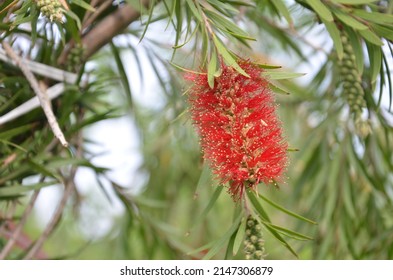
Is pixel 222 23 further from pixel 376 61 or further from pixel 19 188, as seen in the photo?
pixel 19 188

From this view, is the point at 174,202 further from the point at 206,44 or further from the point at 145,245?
the point at 206,44

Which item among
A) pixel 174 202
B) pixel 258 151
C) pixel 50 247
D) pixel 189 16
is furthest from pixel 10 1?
pixel 50 247

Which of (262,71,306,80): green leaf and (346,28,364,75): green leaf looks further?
(346,28,364,75): green leaf

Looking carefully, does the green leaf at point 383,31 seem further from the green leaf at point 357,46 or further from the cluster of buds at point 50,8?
the cluster of buds at point 50,8

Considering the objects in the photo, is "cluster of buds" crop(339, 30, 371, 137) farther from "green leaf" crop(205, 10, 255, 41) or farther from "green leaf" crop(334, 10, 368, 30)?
"green leaf" crop(205, 10, 255, 41)

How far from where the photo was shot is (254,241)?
0.67 m

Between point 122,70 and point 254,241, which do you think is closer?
point 254,241

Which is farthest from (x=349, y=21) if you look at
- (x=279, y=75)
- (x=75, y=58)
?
(x=75, y=58)

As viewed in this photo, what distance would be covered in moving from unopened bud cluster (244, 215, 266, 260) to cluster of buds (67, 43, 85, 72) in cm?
33

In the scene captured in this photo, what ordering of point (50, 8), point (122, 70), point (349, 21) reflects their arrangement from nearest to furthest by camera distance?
point (50, 8) < point (349, 21) < point (122, 70)

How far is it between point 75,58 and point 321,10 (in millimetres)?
330

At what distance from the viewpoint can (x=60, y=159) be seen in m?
0.87

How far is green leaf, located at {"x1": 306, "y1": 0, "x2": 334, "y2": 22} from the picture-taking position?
27.6 inches

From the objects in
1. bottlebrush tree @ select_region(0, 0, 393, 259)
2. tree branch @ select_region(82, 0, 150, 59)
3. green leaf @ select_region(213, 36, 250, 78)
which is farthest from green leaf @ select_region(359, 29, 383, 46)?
tree branch @ select_region(82, 0, 150, 59)
